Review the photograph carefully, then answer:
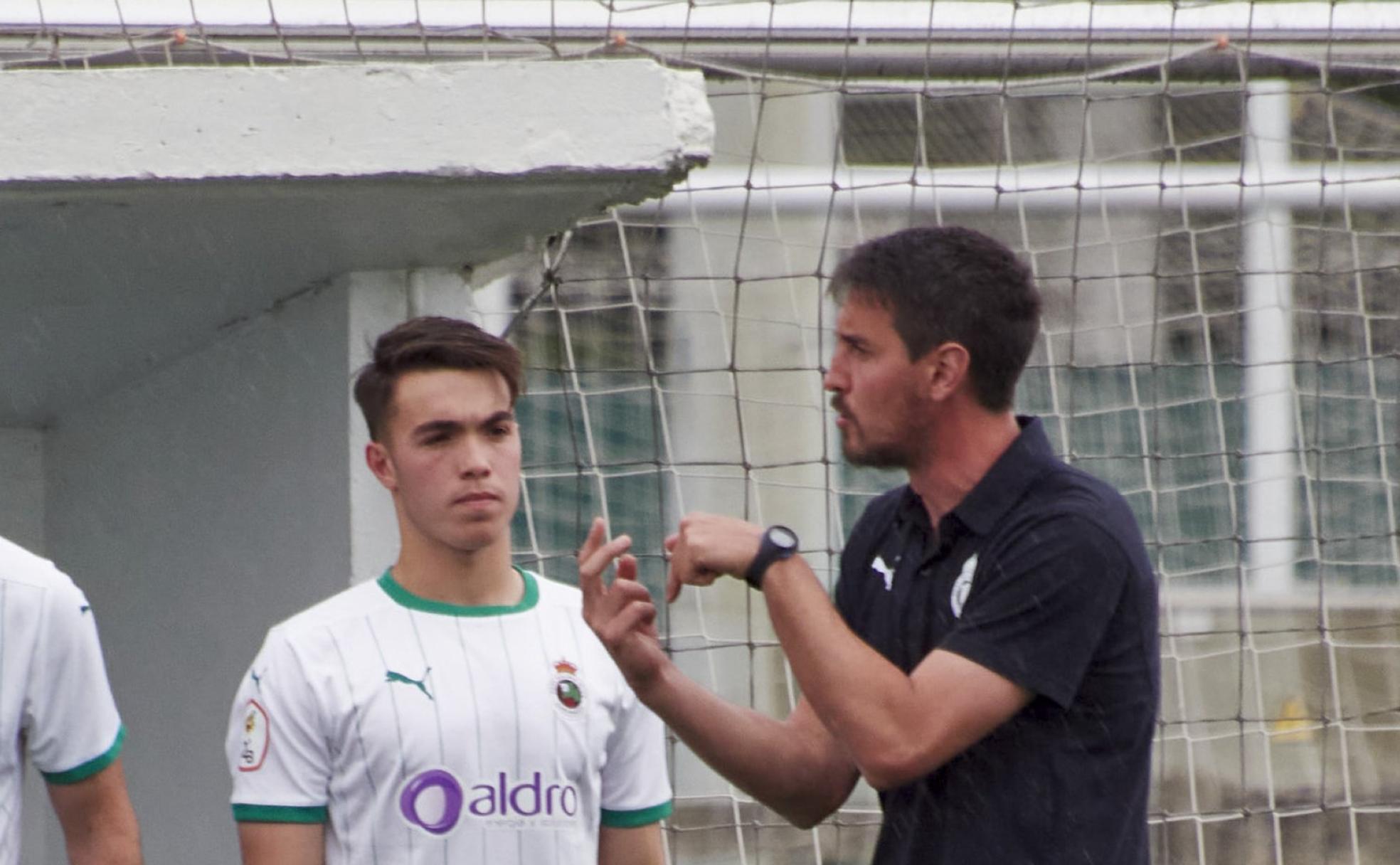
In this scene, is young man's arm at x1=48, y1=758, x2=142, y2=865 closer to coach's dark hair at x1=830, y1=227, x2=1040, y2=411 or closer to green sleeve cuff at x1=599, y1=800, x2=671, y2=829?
green sleeve cuff at x1=599, y1=800, x2=671, y2=829

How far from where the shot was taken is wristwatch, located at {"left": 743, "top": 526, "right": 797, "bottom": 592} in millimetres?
2473

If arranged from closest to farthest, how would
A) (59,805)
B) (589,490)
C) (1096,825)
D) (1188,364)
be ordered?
1. (1096,825)
2. (59,805)
3. (1188,364)
4. (589,490)

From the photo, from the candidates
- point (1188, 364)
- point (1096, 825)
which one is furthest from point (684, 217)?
point (1096, 825)

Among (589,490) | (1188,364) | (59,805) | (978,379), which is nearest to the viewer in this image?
(978,379)

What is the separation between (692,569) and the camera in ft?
8.07

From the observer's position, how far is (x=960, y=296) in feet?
8.63

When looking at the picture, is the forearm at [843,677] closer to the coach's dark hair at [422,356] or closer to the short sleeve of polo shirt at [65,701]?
the coach's dark hair at [422,356]

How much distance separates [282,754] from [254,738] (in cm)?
6

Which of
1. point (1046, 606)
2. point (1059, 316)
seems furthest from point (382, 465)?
point (1059, 316)

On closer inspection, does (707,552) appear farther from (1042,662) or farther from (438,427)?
(438,427)

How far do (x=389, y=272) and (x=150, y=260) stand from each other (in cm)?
44

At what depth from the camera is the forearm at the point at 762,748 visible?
102 inches

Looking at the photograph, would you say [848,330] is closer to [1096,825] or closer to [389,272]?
[1096,825]

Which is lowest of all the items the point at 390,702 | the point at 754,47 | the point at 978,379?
the point at 390,702
